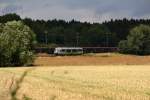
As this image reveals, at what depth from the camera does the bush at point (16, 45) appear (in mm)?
74613

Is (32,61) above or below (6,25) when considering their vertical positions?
below

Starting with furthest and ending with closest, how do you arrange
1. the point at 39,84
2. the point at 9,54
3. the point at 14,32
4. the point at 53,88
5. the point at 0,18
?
the point at 0,18 → the point at 14,32 → the point at 9,54 → the point at 39,84 → the point at 53,88

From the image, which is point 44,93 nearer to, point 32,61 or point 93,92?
point 93,92

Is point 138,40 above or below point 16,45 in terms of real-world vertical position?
below

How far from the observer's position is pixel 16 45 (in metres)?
76.4

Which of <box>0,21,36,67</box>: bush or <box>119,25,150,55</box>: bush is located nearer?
<box>0,21,36,67</box>: bush

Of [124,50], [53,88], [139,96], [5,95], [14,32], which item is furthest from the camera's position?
[124,50]

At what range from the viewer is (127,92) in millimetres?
26016

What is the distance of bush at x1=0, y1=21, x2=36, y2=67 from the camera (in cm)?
7461

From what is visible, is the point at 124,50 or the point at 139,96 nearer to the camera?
the point at 139,96

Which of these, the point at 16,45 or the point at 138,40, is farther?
the point at 138,40

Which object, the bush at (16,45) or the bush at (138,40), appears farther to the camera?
the bush at (138,40)

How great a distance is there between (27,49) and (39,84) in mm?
45744

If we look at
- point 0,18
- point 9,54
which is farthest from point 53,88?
point 0,18
